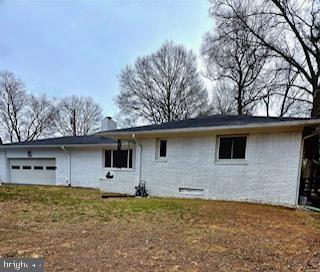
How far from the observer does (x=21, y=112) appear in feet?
120

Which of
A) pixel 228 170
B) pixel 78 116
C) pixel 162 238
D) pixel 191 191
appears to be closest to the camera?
pixel 162 238

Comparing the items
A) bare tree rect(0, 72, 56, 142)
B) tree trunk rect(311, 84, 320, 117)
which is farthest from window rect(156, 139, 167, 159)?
bare tree rect(0, 72, 56, 142)

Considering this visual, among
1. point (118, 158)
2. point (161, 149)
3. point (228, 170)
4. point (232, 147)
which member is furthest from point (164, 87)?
point (228, 170)

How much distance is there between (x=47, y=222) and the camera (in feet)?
19.9

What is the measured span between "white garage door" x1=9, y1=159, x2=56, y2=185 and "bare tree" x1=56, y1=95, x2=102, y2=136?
1966cm

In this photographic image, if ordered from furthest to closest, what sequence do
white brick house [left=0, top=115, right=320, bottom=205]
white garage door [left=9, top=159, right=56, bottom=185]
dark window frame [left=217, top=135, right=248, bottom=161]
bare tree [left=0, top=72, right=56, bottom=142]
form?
bare tree [left=0, top=72, right=56, bottom=142] < white garage door [left=9, top=159, right=56, bottom=185] < dark window frame [left=217, top=135, right=248, bottom=161] < white brick house [left=0, top=115, right=320, bottom=205]

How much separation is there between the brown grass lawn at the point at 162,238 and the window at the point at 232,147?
99.2 inches

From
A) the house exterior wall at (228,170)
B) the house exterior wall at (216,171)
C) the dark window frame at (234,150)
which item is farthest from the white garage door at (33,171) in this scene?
the dark window frame at (234,150)

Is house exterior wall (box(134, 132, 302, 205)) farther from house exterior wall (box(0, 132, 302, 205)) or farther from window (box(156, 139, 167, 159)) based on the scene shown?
window (box(156, 139, 167, 159))

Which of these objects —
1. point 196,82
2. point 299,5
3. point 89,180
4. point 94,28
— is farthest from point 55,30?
point 196,82

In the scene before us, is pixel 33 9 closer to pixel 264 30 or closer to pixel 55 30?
pixel 55 30

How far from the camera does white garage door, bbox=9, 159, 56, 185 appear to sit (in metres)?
18.2

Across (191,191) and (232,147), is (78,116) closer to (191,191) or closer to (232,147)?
(191,191)

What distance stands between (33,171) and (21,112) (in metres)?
21.0
